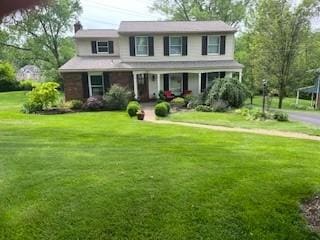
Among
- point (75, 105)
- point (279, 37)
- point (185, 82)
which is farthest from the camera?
point (279, 37)

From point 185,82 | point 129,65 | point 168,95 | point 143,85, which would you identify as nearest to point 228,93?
point 168,95

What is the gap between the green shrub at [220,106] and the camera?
59.0ft

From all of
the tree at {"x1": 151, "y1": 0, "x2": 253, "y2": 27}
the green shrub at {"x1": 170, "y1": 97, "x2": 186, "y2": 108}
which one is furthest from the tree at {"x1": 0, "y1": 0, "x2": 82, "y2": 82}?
the green shrub at {"x1": 170, "y1": 97, "x2": 186, "y2": 108}

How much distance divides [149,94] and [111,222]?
63.4ft

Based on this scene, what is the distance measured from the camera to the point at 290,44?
23578 millimetres

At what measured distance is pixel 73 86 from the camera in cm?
2077

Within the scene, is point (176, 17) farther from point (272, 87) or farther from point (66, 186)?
point (66, 186)

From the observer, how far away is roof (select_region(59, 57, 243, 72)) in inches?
813

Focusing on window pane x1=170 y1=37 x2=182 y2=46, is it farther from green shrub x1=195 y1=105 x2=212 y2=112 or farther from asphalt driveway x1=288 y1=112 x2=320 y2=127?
asphalt driveway x1=288 y1=112 x2=320 y2=127

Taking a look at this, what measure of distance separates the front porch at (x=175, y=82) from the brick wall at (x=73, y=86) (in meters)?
3.88

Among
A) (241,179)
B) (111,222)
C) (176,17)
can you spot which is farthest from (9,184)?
(176,17)

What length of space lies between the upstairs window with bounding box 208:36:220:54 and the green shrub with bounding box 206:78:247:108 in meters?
4.62

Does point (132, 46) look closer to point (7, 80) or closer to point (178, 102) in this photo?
point (178, 102)

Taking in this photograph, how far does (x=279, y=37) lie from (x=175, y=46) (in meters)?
7.80
